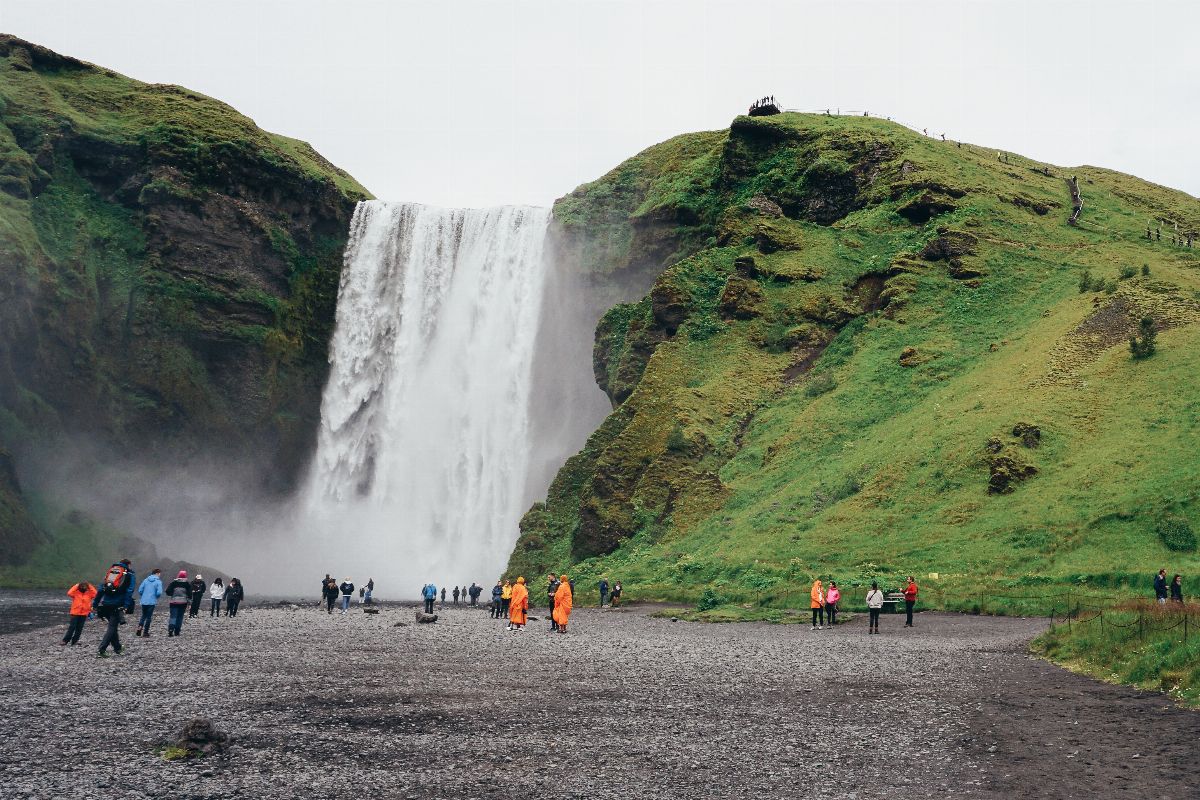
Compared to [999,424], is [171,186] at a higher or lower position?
higher

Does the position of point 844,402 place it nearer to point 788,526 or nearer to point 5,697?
point 788,526

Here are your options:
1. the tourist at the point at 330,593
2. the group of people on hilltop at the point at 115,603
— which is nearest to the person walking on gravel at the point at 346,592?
the tourist at the point at 330,593

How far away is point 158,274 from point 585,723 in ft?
220

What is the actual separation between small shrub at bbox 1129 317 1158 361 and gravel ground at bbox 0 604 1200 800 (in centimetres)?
2717

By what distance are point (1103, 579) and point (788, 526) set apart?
1356 cm

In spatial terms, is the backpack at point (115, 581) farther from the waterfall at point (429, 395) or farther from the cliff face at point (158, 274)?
the cliff face at point (158, 274)

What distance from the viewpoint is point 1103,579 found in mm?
33438

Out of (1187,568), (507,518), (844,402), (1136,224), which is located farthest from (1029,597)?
(1136,224)

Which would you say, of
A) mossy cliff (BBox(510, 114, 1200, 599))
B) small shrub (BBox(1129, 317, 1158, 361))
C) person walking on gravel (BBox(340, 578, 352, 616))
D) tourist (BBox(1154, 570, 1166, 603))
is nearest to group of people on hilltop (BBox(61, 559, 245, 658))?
person walking on gravel (BBox(340, 578, 352, 616))

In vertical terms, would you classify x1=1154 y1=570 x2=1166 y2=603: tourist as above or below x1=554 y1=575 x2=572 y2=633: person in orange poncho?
above

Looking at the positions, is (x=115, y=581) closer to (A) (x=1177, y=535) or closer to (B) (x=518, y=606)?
(B) (x=518, y=606)

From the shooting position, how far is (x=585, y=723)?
Answer: 15180 mm

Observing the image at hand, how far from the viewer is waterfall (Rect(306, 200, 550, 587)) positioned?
6850 cm

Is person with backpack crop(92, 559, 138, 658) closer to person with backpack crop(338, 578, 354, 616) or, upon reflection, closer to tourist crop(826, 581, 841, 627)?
person with backpack crop(338, 578, 354, 616)
